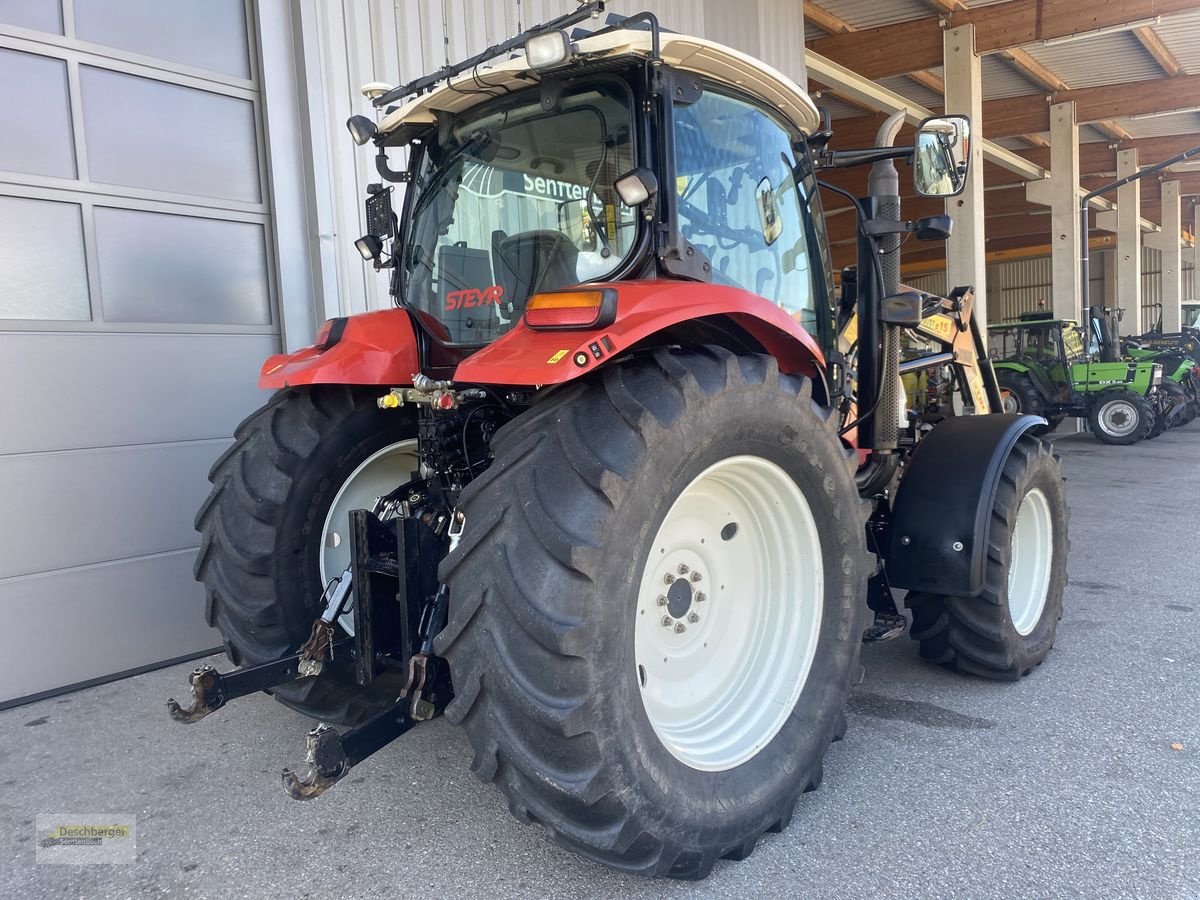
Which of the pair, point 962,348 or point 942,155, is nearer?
point 942,155

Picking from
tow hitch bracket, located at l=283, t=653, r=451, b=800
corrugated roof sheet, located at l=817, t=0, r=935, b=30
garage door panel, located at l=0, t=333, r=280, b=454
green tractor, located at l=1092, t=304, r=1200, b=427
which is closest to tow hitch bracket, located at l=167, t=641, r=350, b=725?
tow hitch bracket, located at l=283, t=653, r=451, b=800

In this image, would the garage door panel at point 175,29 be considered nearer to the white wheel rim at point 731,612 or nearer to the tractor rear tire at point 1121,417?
the white wheel rim at point 731,612

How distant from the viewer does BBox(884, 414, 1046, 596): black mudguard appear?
317 centimetres

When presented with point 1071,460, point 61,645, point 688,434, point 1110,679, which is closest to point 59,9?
point 61,645

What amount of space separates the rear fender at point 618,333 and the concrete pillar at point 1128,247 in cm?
2034

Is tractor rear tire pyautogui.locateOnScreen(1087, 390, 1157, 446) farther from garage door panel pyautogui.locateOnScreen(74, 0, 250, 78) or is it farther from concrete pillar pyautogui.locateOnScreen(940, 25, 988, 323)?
garage door panel pyautogui.locateOnScreen(74, 0, 250, 78)

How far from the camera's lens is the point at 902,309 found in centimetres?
331

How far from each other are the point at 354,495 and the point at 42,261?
77.7 inches

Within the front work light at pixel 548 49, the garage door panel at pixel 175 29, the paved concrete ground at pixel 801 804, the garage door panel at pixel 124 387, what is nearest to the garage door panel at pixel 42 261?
the garage door panel at pixel 124 387

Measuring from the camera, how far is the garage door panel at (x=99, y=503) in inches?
146

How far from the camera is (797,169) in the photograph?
3.11 metres

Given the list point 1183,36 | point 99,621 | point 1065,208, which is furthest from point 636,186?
point 1065,208

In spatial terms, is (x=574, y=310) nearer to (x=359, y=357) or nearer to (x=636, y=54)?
(x=636, y=54)

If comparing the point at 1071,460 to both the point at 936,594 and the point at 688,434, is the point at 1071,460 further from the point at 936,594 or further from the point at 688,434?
the point at 688,434
